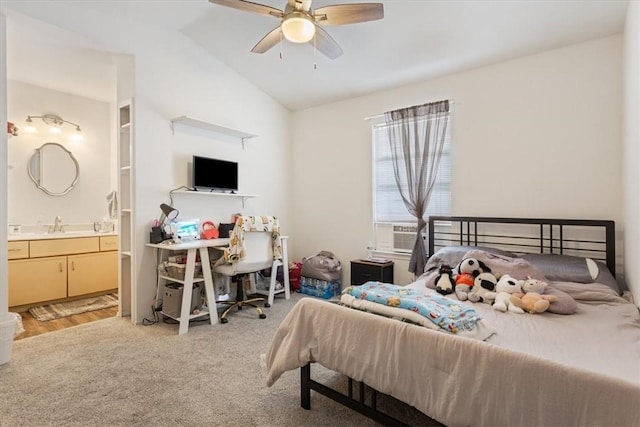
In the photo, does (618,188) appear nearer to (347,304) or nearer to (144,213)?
(347,304)

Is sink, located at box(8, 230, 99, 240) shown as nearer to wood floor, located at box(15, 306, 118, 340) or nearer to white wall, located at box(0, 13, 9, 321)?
wood floor, located at box(15, 306, 118, 340)

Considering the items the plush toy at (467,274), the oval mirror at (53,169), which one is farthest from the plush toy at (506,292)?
the oval mirror at (53,169)

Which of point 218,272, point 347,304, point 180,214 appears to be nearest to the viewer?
point 347,304

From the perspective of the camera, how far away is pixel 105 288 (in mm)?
4211

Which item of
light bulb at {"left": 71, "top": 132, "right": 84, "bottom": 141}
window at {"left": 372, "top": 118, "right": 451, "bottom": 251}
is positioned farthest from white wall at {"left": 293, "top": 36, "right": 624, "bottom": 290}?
light bulb at {"left": 71, "top": 132, "right": 84, "bottom": 141}

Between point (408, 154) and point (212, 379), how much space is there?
9.65ft

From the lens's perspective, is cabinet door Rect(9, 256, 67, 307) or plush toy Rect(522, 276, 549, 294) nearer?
plush toy Rect(522, 276, 549, 294)

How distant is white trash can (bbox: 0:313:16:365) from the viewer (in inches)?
92.0

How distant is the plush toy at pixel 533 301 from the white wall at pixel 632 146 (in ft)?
1.78

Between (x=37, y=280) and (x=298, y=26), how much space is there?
3871 millimetres

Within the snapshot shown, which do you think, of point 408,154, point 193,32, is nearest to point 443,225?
point 408,154

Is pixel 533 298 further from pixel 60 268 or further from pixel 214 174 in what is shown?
pixel 60 268

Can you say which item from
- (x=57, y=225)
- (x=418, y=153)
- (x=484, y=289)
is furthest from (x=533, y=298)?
(x=57, y=225)

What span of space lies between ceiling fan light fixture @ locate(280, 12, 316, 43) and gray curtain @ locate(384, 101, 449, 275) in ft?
5.94
